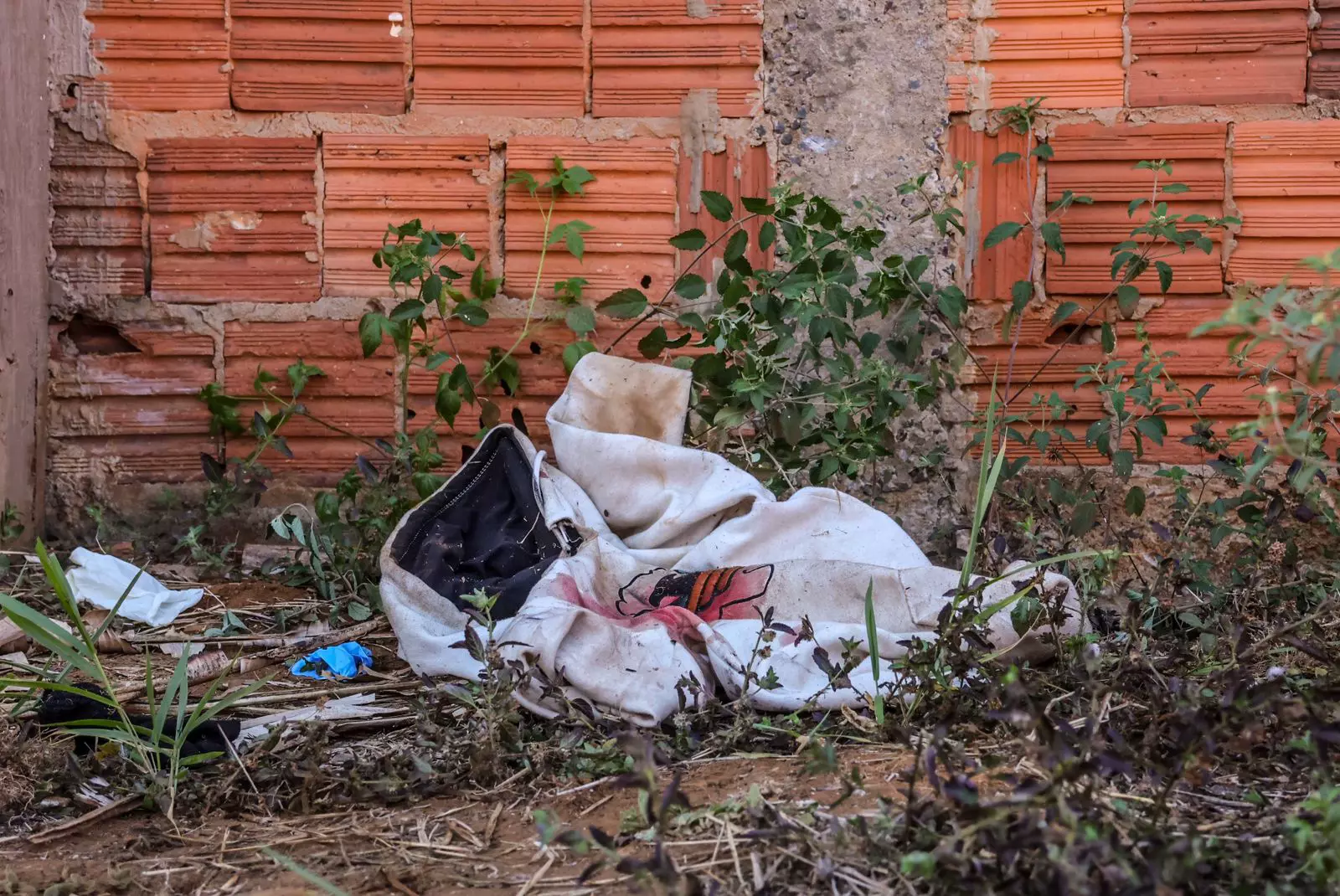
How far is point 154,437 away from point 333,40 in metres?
1.14

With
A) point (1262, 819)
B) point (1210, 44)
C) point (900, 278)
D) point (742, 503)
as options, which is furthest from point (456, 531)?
point (1210, 44)

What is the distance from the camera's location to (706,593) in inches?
89.0

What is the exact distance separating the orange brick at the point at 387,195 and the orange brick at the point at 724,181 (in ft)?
1.75

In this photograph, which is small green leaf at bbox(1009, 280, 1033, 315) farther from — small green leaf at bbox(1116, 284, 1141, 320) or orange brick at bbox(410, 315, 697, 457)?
orange brick at bbox(410, 315, 697, 457)

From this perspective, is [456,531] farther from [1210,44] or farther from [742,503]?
[1210,44]

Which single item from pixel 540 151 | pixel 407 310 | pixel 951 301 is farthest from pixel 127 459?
pixel 951 301

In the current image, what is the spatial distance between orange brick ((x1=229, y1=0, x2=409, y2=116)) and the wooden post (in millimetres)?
481

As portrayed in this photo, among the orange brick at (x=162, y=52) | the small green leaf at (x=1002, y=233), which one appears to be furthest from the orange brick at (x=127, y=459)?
the small green leaf at (x=1002, y=233)

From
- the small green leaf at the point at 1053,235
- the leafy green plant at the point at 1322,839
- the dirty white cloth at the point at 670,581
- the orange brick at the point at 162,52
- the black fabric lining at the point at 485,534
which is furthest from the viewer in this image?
the orange brick at the point at 162,52

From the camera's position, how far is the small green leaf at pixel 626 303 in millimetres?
2795

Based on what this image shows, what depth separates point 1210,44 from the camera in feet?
9.26

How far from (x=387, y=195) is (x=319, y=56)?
391mm

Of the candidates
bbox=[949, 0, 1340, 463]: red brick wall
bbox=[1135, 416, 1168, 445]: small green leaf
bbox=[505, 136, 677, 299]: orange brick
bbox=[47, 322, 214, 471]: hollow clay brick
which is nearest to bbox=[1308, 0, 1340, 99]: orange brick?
bbox=[949, 0, 1340, 463]: red brick wall

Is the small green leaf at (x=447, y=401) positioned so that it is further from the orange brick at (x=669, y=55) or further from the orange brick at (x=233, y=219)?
the orange brick at (x=669, y=55)
